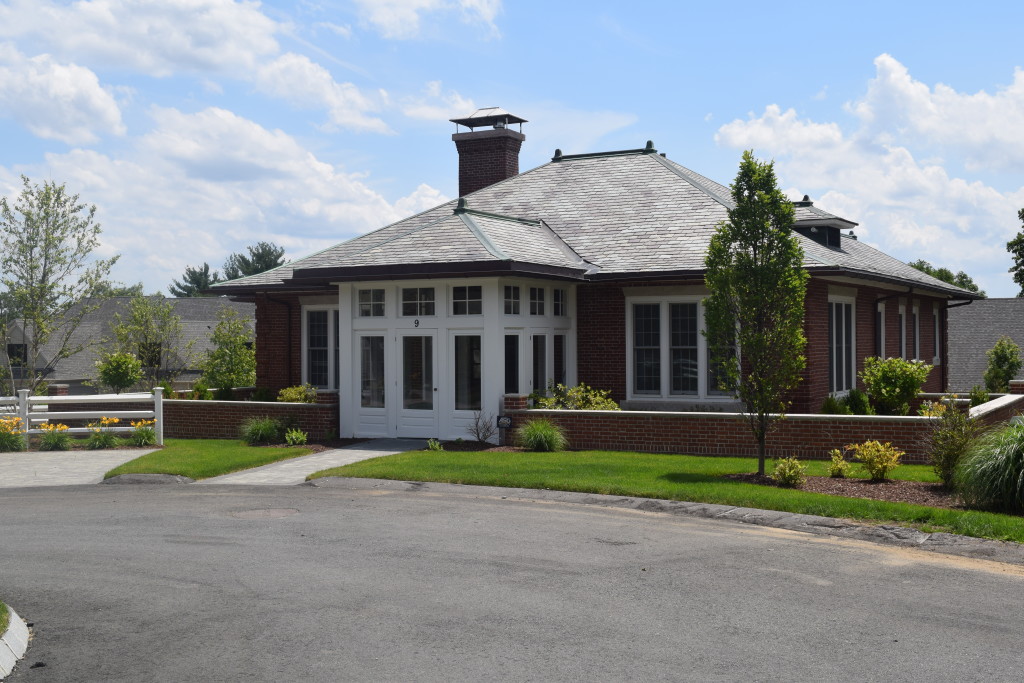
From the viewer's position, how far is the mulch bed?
13453 mm

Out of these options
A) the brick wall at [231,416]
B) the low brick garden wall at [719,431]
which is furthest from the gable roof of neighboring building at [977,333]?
the brick wall at [231,416]

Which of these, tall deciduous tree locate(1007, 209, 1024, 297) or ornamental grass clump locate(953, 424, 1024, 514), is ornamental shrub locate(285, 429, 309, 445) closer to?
ornamental grass clump locate(953, 424, 1024, 514)

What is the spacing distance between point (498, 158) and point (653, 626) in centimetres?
2299

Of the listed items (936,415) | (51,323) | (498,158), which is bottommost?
(936,415)

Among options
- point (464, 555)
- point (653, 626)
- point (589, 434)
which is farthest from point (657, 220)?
point (653, 626)

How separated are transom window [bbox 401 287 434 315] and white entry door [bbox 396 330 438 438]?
1.48ft

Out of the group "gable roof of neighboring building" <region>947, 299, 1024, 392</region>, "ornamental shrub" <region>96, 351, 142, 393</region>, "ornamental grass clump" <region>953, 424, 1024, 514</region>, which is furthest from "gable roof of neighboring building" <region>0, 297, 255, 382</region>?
"ornamental grass clump" <region>953, 424, 1024, 514</region>

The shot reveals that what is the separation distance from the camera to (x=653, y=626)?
7.95 meters

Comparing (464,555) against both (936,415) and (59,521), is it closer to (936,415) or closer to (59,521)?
(59,521)

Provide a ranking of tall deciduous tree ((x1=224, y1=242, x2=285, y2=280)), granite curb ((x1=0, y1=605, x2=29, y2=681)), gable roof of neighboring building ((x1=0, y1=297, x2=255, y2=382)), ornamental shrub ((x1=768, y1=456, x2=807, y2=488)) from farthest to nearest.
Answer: tall deciduous tree ((x1=224, y1=242, x2=285, y2=280))
gable roof of neighboring building ((x1=0, y1=297, x2=255, y2=382))
ornamental shrub ((x1=768, y1=456, x2=807, y2=488))
granite curb ((x1=0, y1=605, x2=29, y2=681))

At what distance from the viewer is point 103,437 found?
21.2 metres

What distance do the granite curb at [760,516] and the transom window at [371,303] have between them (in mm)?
5571

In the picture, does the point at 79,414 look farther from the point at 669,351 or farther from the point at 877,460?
the point at 877,460

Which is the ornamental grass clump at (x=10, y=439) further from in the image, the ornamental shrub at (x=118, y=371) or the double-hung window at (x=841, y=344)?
the double-hung window at (x=841, y=344)
